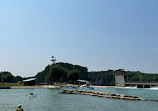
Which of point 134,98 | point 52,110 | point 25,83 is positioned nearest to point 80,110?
point 52,110

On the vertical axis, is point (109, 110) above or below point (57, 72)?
below

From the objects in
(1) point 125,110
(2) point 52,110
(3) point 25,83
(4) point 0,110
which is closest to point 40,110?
(2) point 52,110

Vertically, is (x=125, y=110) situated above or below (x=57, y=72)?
below

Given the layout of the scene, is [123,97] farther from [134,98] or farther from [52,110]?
[52,110]

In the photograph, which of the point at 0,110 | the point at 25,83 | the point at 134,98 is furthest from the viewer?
the point at 25,83

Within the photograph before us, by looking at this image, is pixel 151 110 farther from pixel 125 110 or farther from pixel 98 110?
pixel 98 110

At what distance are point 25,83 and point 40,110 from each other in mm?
133085

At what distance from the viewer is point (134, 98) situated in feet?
209

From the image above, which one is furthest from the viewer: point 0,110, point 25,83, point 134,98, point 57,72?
point 57,72

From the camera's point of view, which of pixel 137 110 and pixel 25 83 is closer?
pixel 137 110

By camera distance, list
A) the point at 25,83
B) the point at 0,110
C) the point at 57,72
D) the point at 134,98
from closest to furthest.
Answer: the point at 0,110
the point at 134,98
the point at 25,83
the point at 57,72

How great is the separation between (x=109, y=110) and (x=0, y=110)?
80.2 feet

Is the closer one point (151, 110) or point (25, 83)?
point (151, 110)

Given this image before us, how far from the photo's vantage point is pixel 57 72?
611 ft
